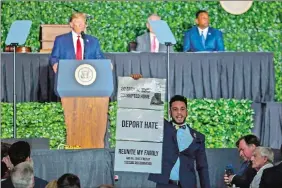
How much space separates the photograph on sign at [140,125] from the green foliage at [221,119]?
6.09m

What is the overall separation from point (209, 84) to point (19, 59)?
9.80 feet

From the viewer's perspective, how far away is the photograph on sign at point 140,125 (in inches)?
507

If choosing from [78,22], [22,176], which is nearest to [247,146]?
[22,176]

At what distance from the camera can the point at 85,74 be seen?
670 inches

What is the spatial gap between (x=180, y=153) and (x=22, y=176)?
2103mm

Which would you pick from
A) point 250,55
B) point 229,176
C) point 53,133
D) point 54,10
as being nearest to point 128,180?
point 229,176

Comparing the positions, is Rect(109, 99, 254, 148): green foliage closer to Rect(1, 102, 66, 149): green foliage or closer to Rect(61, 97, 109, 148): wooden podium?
Rect(1, 102, 66, 149): green foliage

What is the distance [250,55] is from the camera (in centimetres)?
1972

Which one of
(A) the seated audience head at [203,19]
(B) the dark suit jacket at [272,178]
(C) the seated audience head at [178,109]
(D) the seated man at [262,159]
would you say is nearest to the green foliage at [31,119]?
(A) the seated audience head at [203,19]

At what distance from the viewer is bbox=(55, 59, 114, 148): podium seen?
16.8 metres

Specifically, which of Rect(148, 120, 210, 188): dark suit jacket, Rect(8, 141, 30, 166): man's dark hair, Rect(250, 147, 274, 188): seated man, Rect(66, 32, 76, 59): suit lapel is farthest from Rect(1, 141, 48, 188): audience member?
Rect(66, 32, 76, 59): suit lapel

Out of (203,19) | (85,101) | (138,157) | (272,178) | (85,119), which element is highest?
(203,19)

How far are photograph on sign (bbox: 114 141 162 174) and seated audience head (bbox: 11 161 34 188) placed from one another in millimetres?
1658

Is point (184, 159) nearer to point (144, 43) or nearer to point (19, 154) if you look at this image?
point (19, 154)
